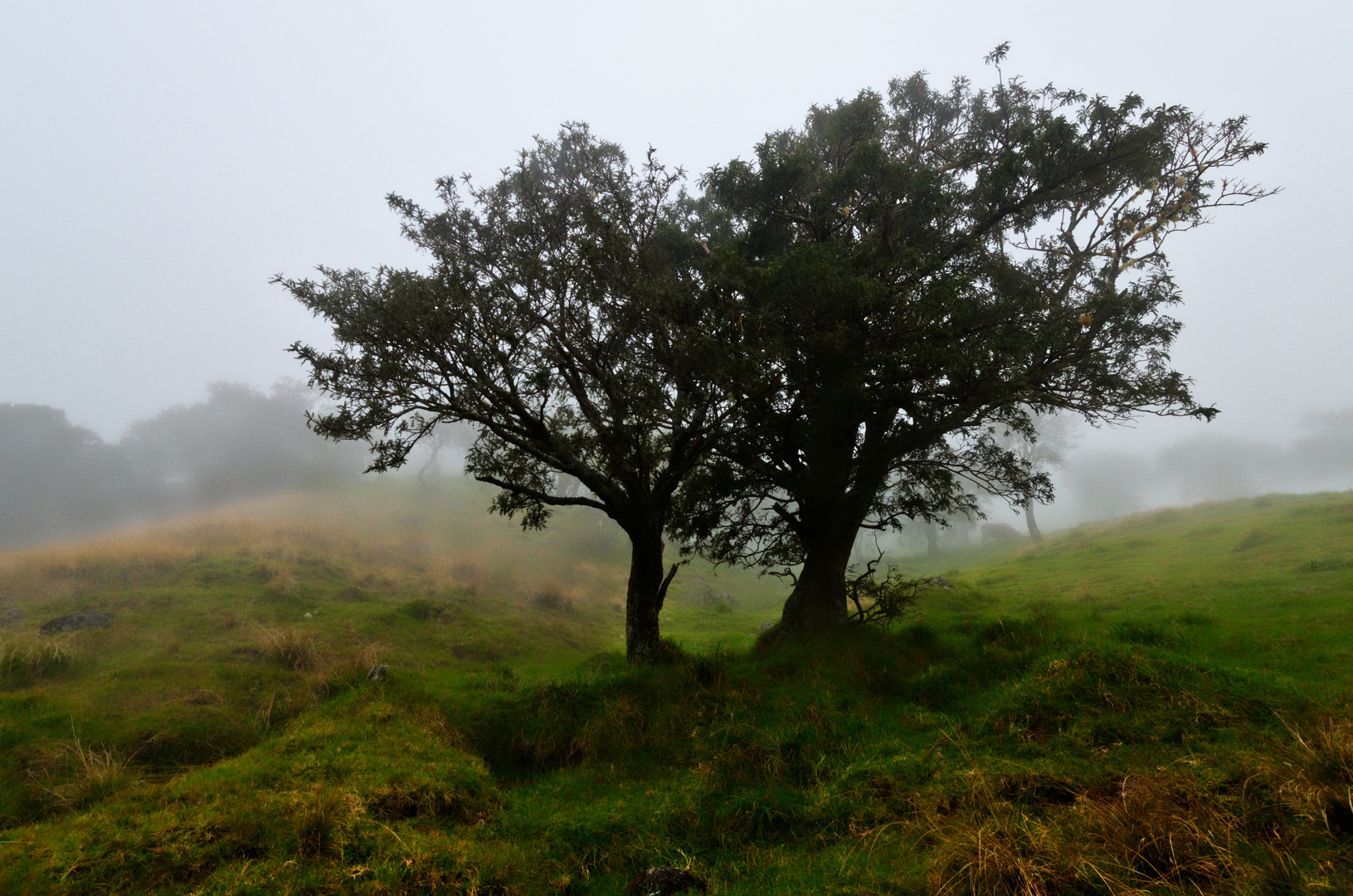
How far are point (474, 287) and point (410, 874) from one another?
9582mm

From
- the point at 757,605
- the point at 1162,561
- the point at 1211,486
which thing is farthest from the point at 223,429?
the point at 1211,486

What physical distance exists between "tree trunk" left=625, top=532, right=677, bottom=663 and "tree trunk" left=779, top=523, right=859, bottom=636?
3.24 meters

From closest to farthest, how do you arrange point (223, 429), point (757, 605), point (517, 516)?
point (757, 605) → point (223, 429) → point (517, 516)

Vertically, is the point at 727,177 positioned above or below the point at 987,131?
below

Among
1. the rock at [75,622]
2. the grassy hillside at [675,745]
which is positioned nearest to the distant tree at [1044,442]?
the grassy hillside at [675,745]

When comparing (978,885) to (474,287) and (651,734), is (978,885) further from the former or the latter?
(474,287)

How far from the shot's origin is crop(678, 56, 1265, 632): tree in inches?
432

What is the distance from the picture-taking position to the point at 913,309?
35.4ft

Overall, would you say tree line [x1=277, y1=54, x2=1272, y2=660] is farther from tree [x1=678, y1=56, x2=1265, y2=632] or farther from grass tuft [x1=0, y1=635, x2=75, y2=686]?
grass tuft [x1=0, y1=635, x2=75, y2=686]

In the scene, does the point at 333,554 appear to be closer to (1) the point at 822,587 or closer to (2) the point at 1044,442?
(1) the point at 822,587

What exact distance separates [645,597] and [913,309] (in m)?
7.80

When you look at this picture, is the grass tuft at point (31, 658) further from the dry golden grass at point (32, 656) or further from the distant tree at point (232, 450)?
the distant tree at point (232, 450)

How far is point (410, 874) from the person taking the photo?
546cm

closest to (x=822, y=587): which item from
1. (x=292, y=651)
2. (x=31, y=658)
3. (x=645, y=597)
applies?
(x=645, y=597)
